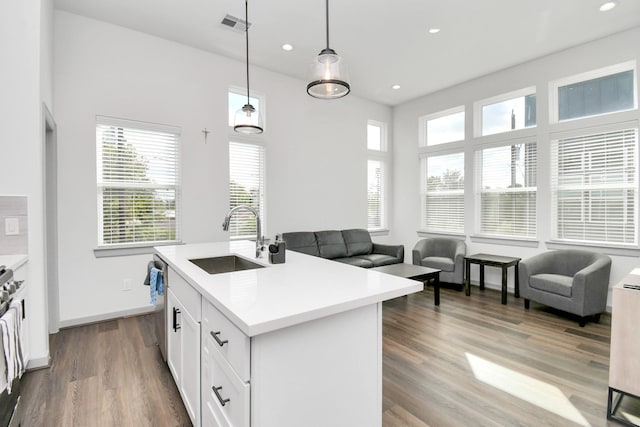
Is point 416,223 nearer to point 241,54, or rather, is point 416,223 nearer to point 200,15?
point 241,54

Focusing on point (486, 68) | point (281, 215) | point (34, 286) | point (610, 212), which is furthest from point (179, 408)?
point (486, 68)

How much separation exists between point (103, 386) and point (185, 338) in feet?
3.40

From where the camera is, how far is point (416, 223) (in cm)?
618

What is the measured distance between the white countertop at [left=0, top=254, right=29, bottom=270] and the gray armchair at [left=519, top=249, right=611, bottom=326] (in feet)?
16.2

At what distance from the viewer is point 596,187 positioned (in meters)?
4.02

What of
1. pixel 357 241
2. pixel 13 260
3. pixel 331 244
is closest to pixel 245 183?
pixel 331 244

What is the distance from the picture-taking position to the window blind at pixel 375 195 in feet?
20.7

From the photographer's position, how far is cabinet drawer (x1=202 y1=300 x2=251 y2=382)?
45.0 inches

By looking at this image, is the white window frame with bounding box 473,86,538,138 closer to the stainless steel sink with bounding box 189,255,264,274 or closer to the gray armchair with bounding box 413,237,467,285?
the gray armchair with bounding box 413,237,467,285

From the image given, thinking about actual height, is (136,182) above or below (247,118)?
below

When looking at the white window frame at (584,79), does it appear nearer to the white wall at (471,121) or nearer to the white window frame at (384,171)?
the white wall at (471,121)

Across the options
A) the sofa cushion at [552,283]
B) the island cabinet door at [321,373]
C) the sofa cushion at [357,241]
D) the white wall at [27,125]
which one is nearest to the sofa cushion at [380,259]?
the sofa cushion at [357,241]

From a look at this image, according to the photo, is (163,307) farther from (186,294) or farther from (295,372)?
(295,372)

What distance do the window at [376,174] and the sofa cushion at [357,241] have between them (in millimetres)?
507
